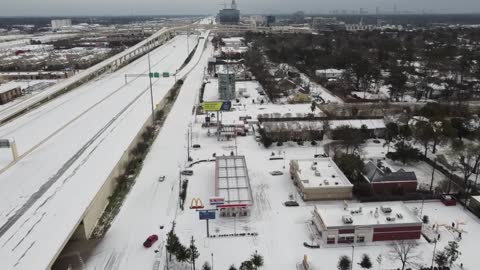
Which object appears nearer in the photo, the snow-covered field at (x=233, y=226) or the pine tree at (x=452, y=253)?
the pine tree at (x=452, y=253)

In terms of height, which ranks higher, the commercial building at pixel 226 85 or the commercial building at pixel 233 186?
the commercial building at pixel 226 85

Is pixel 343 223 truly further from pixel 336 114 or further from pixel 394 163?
pixel 336 114

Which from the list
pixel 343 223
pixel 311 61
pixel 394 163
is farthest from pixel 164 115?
pixel 311 61

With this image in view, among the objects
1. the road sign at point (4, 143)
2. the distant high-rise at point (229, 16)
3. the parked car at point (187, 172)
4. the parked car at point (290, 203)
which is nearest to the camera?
the parked car at point (290, 203)

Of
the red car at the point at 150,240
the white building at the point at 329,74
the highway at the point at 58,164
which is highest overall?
the white building at the point at 329,74

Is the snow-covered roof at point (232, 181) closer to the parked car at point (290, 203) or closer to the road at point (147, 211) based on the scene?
the parked car at point (290, 203)

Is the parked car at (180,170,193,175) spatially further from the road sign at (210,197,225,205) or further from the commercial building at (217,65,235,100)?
the commercial building at (217,65,235,100)

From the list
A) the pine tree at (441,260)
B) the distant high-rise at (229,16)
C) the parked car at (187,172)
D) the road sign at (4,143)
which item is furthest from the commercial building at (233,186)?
the distant high-rise at (229,16)

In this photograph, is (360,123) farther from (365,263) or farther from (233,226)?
(365,263)
